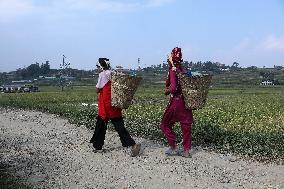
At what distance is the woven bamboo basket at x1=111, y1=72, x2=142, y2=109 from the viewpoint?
9531 millimetres

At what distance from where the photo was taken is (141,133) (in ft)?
42.6

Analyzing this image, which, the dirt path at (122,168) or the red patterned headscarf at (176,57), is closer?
the dirt path at (122,168)

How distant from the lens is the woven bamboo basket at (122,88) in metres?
9.53

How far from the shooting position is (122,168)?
8562 mm

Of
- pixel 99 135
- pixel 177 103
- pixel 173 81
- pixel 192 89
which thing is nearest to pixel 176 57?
pixel 173 81

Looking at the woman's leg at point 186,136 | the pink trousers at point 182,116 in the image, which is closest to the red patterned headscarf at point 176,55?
the pink trousers at point 182,116

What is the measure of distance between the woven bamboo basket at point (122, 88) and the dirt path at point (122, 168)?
42.2 inches

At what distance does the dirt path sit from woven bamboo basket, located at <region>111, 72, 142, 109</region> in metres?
1.07

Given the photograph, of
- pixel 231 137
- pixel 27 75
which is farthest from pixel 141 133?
pixel 27 75

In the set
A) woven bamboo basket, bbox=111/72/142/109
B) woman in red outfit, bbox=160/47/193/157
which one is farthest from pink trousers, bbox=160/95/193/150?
woven bamboo basket, bbox=111/72/142/109

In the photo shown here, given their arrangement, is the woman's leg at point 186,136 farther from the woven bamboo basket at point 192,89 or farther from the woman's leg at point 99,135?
the woman's leg at point 99,135

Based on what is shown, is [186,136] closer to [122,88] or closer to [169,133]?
[169,133]

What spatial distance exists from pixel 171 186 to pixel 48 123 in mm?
9658

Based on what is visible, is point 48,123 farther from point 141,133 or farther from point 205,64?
point 205,64
